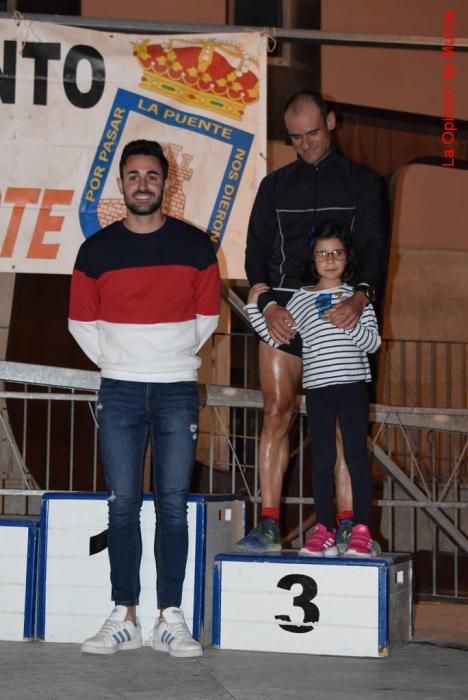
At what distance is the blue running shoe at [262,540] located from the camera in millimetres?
4328

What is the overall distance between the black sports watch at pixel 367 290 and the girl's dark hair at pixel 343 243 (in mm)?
79

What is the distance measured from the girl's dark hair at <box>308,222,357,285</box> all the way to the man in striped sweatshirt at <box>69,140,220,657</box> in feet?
1.80

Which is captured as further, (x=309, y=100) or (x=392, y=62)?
(x=392, y=62)

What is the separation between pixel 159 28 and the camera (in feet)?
17.6

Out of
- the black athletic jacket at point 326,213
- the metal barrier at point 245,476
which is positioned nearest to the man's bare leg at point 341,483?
the black athletic jacket at point 326,213

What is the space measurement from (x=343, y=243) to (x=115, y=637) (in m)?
1.79

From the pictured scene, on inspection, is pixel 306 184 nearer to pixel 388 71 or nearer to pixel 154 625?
pixel 154 625

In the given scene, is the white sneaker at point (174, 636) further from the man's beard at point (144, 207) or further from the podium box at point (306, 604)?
the man's beard at point (144, 207)

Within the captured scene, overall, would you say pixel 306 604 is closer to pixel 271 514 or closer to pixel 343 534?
pixel 343 534

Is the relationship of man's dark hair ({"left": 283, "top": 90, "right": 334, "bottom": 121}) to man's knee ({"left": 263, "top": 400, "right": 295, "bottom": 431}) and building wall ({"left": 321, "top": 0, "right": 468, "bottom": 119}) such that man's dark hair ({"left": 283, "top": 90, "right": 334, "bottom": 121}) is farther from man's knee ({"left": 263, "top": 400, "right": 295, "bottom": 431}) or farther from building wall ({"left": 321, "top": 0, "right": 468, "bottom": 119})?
building wall ({"left": 321, "top": 0, "right": 468, "bottom": 119})

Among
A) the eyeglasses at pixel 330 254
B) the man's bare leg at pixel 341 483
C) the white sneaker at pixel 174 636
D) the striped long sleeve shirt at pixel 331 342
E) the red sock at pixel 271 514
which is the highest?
the eyeglasses at pixel 330 254

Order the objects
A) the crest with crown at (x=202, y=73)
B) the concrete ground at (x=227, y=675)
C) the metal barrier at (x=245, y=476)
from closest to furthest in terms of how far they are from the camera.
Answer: the concrete ground at (x=227, y=675) < the crest with crown at (x=202, y=73) < the metal barrier at (x=245, y=476)

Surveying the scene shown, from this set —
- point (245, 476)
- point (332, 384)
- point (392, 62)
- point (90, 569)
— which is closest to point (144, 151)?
point (332, 384)

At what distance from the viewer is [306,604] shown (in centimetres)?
404
